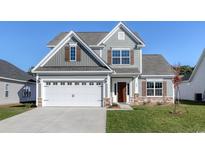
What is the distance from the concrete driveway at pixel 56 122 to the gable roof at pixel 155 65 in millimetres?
10703

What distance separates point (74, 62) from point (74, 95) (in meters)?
2.80

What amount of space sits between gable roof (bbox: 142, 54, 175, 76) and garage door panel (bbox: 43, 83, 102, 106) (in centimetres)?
672

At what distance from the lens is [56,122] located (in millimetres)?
15078

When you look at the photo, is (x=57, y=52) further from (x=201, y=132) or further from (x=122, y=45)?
(x=201, y=132)

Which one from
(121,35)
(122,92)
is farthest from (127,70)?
(121,35)

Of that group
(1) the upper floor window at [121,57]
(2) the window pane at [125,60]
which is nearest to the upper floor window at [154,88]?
(2) the window pane at [125,60]

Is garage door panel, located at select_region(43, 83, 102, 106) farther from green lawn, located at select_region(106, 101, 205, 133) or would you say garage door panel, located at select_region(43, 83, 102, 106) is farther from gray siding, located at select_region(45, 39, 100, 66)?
green lawn, located at select_region(106, 101, 205, 133)

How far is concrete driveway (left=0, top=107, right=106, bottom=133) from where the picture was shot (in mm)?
13234

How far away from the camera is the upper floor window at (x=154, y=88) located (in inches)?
1042

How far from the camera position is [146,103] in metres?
25.8
